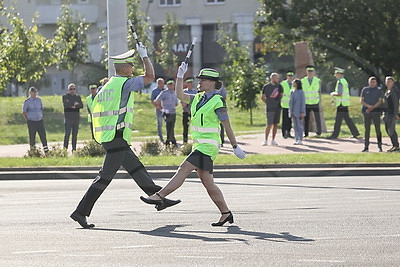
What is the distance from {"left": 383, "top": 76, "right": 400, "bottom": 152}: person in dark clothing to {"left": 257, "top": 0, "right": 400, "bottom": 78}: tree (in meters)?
20.8

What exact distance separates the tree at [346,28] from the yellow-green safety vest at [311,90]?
15788 millimetres

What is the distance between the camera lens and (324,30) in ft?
148

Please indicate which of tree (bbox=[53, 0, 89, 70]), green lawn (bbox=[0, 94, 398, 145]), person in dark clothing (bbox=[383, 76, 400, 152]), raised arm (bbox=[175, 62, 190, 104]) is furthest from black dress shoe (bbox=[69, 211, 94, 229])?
tree (bbox=[53, 0, 89, 70])

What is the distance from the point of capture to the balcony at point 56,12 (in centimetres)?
6406

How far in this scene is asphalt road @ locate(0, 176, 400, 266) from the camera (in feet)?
28.0

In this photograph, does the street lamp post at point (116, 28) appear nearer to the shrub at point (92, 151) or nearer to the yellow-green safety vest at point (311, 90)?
the shrub at point (92, 151)

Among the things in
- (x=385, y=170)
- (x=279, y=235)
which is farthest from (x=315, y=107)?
(x=279, y=235)

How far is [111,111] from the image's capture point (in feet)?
35.5

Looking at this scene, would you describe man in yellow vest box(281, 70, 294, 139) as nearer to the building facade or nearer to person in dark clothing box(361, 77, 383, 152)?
person in dark clothing box(361, 77, 383, 152)

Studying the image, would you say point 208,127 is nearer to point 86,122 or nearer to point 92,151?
point 92,151

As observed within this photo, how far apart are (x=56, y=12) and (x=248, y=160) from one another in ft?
155

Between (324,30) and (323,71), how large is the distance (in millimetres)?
9341

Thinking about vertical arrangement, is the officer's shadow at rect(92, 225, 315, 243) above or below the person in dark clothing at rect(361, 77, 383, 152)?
below

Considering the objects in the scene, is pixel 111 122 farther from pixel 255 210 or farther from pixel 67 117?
pixel 67 117
